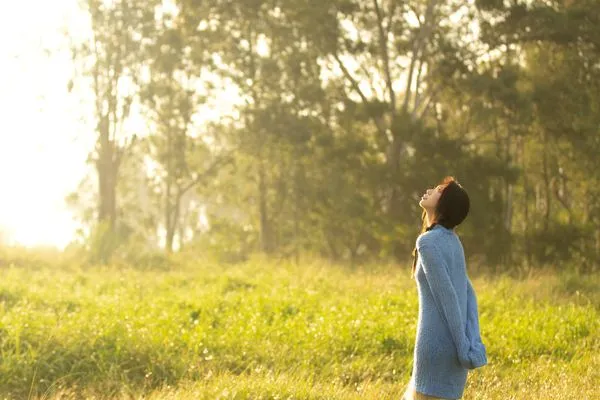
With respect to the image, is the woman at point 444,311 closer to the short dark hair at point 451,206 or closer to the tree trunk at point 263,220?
the short dark hair at point 451,206

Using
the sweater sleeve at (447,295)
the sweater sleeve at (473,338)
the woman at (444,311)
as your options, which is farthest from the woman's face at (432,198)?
the sweater sleeve at (473,338)

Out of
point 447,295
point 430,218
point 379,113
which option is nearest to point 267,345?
point 430,218

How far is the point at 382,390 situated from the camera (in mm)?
7387

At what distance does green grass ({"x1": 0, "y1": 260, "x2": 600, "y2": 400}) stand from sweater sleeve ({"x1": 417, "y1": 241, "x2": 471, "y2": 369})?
2711 millimetres

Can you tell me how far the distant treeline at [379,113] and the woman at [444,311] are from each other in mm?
16092

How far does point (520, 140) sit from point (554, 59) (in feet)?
11.4

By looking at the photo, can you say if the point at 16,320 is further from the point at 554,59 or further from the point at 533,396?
the point at 554,59

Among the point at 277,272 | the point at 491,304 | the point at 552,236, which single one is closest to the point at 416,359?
the point at 491,304

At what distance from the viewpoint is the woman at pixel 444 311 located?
4375 mm

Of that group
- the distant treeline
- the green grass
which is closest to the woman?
the green grass

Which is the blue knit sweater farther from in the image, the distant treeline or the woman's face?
the distant treeline

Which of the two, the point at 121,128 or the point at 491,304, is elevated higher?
the point at 121,128

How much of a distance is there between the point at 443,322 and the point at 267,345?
4.88 metres

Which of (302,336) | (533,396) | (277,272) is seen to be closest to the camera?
(533,396)
